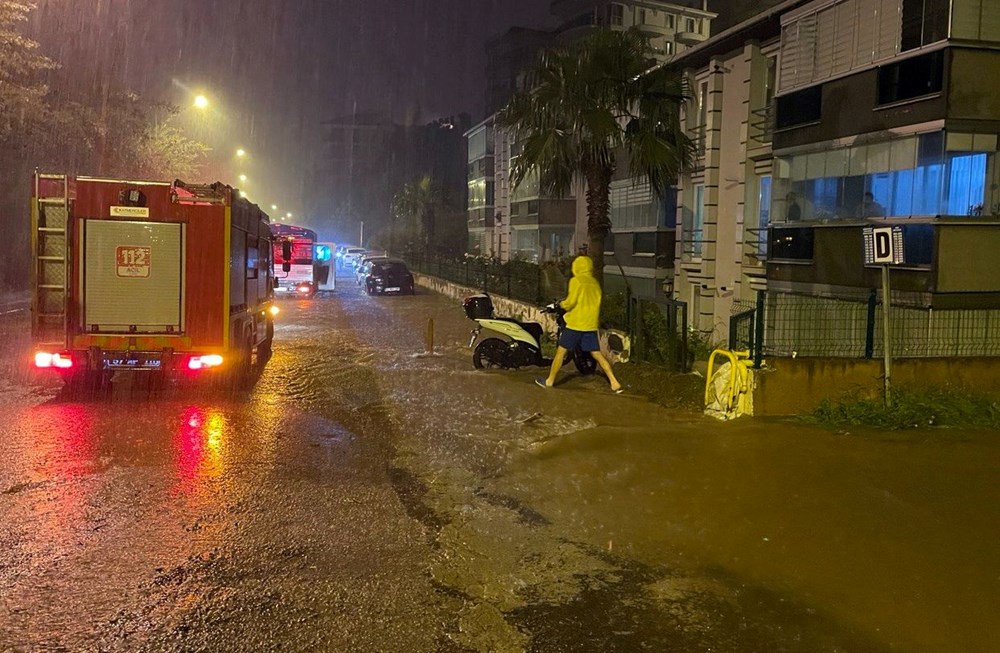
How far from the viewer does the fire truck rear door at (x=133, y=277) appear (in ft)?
33.7

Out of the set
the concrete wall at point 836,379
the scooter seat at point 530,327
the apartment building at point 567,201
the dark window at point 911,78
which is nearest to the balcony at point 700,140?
the apartment building at point 567,201

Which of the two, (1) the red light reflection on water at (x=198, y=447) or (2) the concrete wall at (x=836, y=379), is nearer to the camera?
(1) the red light reflection on water at (x=198, y=447)

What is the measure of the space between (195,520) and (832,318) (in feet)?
25.1

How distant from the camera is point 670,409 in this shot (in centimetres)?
1008

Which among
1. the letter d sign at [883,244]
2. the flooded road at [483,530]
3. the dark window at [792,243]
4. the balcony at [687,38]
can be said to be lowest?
the flooded road at [483,530]

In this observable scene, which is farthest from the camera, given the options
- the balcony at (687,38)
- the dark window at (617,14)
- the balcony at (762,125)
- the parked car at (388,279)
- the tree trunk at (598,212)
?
the dark window at (617,14)

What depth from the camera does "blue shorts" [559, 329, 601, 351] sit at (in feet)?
36.3

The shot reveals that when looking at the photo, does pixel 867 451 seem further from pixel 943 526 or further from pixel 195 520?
pixel 195 520

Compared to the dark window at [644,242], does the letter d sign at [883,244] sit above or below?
below

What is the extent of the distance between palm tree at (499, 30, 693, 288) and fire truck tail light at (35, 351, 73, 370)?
8593 millimetres

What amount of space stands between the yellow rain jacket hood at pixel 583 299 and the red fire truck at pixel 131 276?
440cm

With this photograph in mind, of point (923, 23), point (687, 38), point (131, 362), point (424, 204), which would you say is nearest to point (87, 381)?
point (131, 362)

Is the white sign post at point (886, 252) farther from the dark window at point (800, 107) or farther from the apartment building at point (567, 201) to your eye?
the apartment building at point (567, 201)

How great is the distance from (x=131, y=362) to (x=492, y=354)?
17.4 ft
